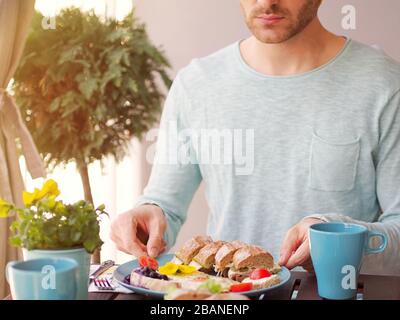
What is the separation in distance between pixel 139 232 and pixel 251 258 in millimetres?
313

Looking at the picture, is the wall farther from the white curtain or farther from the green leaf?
the white curtain

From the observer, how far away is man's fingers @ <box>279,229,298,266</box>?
1254mm

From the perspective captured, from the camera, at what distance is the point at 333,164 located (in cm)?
167

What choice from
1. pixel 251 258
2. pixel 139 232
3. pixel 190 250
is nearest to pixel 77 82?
pixel 139 232

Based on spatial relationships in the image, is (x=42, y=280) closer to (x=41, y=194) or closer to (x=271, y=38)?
(x=41, y=194)

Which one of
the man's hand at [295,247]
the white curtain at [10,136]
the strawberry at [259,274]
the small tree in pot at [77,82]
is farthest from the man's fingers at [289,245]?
the small tree in pot at [77,82]

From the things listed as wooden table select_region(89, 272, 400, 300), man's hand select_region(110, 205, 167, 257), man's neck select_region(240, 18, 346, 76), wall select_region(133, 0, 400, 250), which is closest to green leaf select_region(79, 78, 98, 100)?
wall select_region(133, 0, 400, 250)

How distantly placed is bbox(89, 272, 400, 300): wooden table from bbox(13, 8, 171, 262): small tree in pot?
2.10 metres
